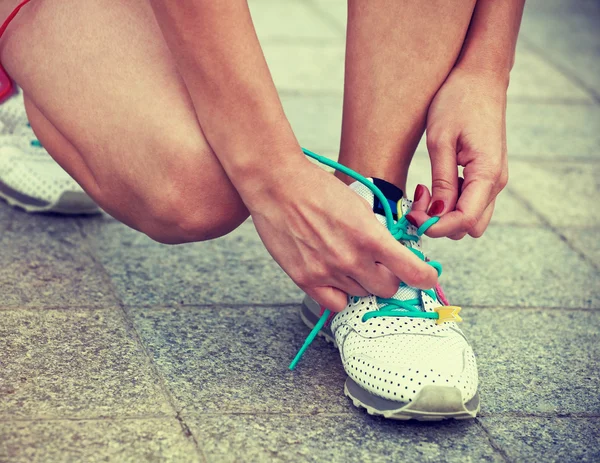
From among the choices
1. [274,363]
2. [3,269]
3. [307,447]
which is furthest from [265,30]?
[307,447]

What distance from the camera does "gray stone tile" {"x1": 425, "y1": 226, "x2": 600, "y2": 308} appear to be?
158 centimetres

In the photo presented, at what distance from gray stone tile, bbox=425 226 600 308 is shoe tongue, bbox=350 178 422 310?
342 mm

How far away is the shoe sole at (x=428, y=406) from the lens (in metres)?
1.10

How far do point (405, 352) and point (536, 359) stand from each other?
331mm

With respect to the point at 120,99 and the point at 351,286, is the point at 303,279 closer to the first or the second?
the point at 351,286

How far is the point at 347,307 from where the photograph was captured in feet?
4.10

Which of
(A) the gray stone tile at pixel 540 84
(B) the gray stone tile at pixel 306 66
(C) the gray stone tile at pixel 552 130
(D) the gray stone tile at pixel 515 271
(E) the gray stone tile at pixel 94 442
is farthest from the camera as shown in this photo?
(A) the gray stone tile at pixel 540 84

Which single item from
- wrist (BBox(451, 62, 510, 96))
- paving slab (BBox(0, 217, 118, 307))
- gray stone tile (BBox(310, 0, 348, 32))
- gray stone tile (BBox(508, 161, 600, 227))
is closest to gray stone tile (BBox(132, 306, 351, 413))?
paving slab (BBox(0, 217, 118, 307))

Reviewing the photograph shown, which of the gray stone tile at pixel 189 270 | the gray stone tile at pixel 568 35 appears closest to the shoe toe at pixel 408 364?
the gray stone tile at pixel 189 270

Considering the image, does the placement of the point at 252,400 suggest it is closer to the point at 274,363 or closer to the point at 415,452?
the point at 274,363

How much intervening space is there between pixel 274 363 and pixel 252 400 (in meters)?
0.12

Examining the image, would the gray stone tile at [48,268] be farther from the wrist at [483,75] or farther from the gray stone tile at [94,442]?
the wrist at [483,75]

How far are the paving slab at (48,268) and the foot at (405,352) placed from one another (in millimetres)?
464

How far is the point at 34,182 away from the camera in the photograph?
1.68 meters
